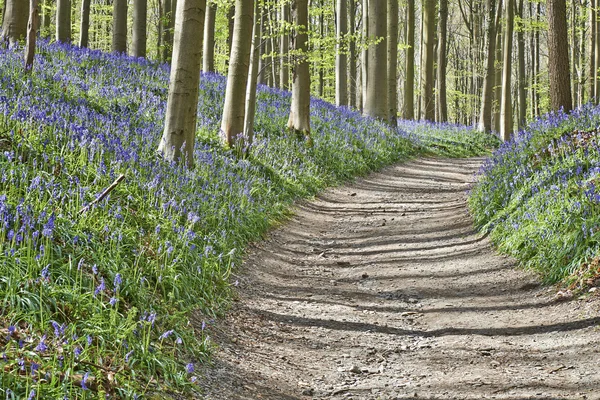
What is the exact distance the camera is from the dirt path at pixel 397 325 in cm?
407

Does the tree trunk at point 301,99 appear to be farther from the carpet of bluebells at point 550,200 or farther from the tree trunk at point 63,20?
the tree trunk at point 63,20

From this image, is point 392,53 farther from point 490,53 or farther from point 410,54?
point 410,54

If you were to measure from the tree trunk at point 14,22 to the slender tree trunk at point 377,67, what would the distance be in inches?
381

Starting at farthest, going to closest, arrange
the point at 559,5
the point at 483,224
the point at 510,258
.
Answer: the point at 559,5, the point at 483,224, the point at 510,258

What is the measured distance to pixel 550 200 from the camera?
672 centimetres

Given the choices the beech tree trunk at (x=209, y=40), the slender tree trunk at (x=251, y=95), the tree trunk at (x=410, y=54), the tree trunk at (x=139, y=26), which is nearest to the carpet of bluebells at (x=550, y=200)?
the slender tree trunk at (x=251, y=95)

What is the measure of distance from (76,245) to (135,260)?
54 cm

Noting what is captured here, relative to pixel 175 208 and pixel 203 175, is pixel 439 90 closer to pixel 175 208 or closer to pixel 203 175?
pixel 203 175

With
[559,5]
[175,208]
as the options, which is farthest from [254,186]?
[559,5]

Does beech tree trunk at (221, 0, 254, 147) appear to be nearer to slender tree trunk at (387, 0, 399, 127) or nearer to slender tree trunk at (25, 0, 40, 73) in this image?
slender tree trunk at (25, 0, 40, 73)

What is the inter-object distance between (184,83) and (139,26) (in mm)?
9893

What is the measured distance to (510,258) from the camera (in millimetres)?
6820

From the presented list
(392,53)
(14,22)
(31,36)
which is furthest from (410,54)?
(31,36)

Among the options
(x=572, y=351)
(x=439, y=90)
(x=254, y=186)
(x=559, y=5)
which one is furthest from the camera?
(x=439, y=90)
